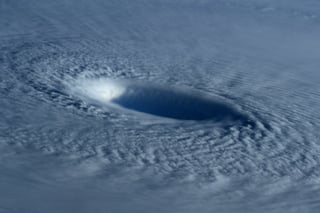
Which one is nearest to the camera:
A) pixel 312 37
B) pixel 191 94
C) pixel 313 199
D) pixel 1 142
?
pixel 313 199

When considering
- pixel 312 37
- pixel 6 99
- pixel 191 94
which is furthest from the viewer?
pixel 312 37

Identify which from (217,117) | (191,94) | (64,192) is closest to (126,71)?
(191,94)

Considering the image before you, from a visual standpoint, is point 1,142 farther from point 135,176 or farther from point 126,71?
point 126,71

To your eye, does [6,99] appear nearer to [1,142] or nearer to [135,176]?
[1,142]

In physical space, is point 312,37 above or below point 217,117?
above

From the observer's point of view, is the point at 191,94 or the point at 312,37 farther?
the point at 312,37

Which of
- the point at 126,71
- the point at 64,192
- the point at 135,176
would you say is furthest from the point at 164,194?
the point at 126,71

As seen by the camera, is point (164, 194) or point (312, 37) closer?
point (164, 194)

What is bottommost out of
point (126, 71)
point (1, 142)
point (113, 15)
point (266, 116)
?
point (1, 142)

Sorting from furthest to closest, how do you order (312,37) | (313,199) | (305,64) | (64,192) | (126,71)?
(312,37) < (305,64) < (126,71) < (313,199) < (64,192)
